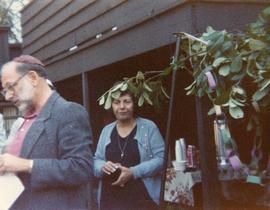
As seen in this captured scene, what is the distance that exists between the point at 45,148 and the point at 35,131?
0.08m

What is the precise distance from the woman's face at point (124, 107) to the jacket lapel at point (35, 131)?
159 cm

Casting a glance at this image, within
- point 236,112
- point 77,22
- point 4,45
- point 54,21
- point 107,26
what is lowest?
point 236,112

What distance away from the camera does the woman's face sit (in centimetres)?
358

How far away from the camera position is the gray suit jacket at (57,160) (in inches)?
73.8

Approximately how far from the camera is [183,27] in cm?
343

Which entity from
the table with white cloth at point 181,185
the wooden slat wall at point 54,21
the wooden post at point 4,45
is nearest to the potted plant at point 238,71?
the table with white cloth at point 181,185

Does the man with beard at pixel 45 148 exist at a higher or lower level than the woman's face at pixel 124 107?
lower

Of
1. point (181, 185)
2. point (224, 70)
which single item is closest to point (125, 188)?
point (181, 185)

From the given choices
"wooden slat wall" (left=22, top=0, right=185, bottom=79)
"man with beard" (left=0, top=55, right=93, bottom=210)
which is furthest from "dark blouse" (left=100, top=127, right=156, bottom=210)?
"man with beard" (left=0, top=55, right=93, bottom=210)

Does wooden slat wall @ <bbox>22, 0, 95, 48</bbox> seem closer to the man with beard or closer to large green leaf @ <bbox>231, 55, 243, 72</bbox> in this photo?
large green leaf @ <bbox>231, 55, 243, 72</bbox>

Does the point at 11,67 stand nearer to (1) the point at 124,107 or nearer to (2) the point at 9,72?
(2) the point at 9,72

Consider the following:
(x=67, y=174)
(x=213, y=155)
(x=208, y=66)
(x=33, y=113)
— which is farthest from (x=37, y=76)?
(x=213, y=155)

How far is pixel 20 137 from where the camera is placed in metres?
1.98

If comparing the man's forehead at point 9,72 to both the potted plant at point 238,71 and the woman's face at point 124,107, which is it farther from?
the woman's face at point 124,107
